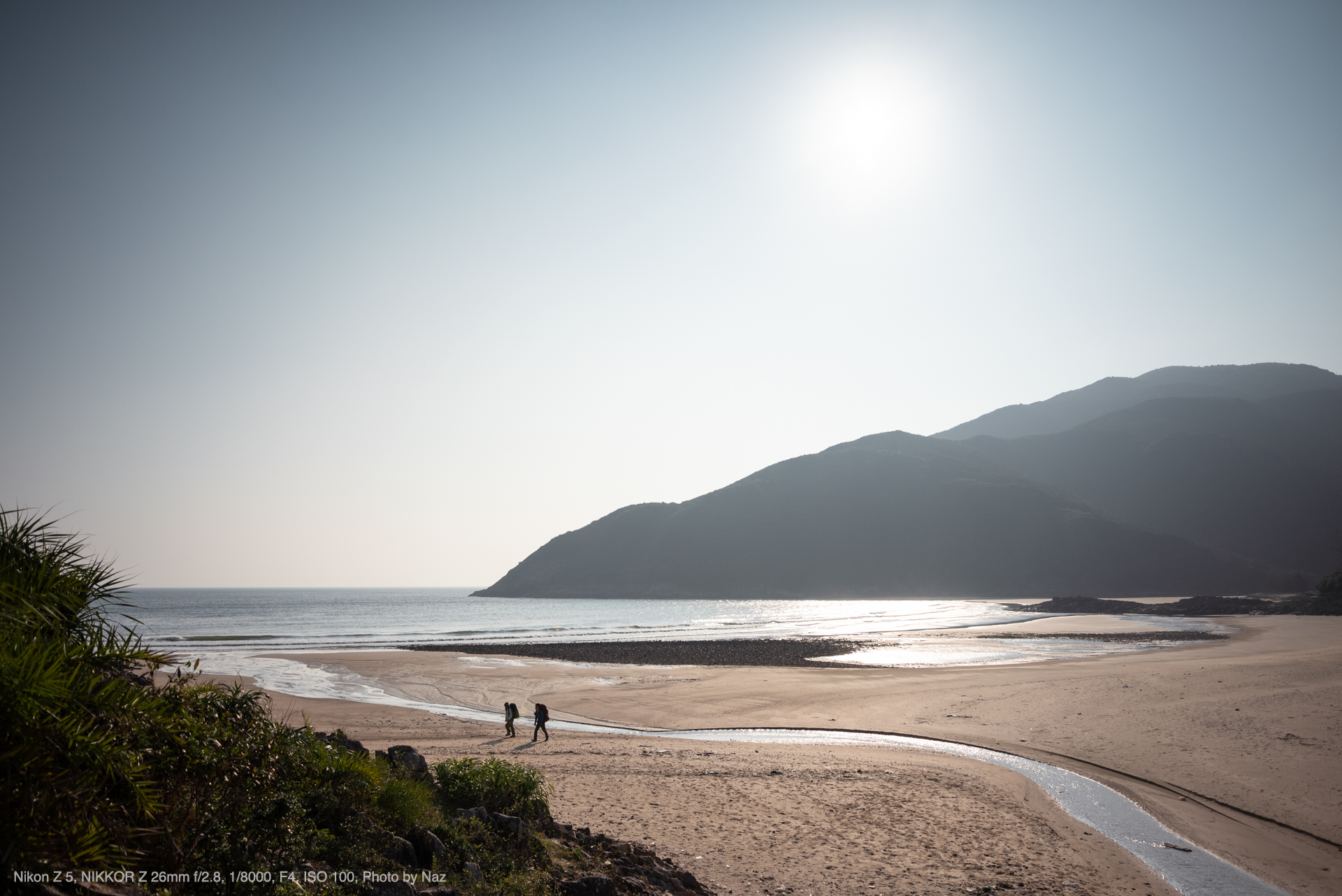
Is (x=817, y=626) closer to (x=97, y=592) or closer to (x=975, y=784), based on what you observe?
(x=975, y=784)

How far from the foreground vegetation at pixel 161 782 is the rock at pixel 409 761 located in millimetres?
1488

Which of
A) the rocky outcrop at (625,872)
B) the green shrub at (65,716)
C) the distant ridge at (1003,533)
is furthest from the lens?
the distant ridge at (1003,533)

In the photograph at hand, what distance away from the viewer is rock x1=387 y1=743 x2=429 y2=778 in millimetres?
9039

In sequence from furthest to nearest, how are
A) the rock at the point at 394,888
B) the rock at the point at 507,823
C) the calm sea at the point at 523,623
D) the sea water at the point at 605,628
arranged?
the calm sea at the point at 523,623 → the sea water at the point at 605,628 → the rock at the point at 507,823 → the rock at the point at 394,888

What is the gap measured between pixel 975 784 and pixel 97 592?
590 inches

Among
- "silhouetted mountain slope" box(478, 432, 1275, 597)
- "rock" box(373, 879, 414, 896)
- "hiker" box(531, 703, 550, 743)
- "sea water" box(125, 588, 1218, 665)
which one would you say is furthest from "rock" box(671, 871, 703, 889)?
"silhouetted mountain slope" box(478, 432, 1275, 597)

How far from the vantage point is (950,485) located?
17800cm

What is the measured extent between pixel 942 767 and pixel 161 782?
15042mm

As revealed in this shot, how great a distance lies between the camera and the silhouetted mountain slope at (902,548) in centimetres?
14000

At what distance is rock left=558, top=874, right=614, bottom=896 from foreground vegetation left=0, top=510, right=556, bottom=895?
237 mm

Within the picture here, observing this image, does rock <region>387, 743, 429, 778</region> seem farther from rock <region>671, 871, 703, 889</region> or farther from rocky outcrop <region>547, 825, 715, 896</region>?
rock <region>671, 871, 703, 889</region>

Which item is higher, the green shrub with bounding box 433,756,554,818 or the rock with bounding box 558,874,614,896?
the green shrub with bounding box 433,756,554,818

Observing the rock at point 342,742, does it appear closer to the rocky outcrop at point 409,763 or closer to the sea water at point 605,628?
the rocky outcrop at point 409,763

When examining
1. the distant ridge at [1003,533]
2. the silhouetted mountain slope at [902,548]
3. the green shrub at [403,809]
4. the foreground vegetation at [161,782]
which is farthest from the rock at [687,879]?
the silhouetted mountain slope at [902,548]
